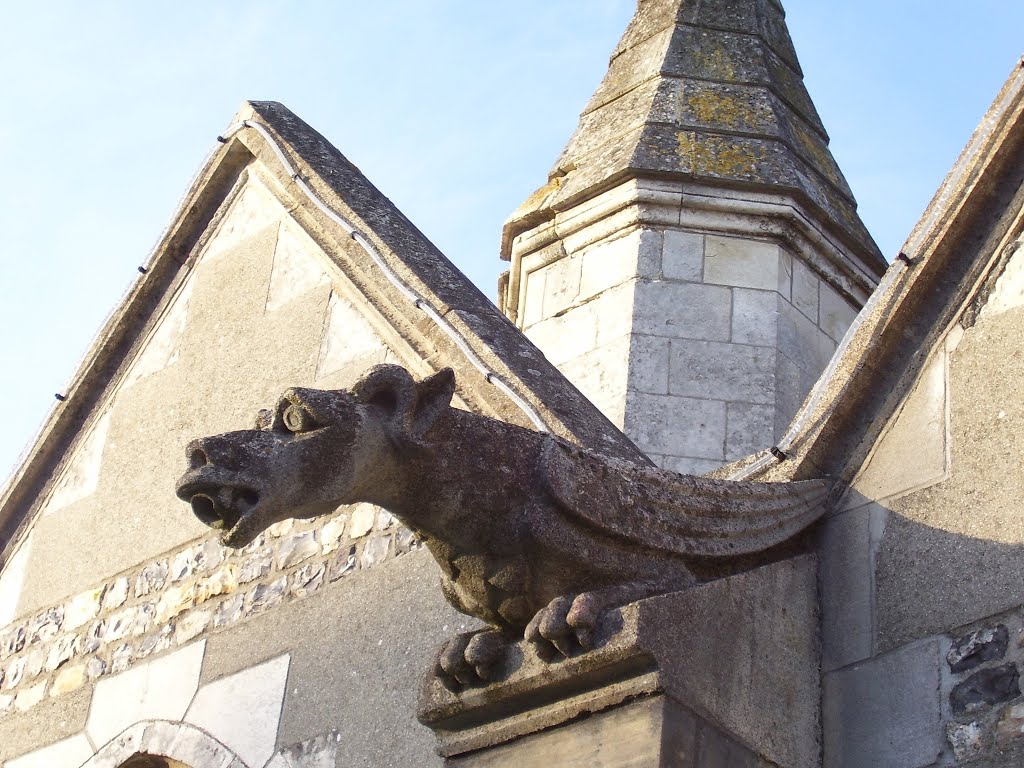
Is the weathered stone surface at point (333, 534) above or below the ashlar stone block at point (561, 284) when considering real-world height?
below

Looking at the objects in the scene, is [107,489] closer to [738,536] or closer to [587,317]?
[587,317]

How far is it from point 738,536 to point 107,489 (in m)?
2.63

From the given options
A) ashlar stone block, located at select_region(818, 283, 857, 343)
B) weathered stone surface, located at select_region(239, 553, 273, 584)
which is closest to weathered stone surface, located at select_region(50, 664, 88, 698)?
weathered stone surface, located at select_region(239, 553, 273, 584)

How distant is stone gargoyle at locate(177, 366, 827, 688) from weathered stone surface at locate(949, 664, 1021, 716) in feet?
1.81

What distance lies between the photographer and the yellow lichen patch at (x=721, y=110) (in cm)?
676

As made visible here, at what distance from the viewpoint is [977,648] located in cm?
327

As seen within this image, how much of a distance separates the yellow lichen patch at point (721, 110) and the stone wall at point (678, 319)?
54 centimetres

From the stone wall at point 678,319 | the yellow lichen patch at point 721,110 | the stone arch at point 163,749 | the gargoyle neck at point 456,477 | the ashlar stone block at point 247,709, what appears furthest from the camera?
the yellow lichen patch at point 721,110

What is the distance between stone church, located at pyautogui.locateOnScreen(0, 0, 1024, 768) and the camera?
10.6ft

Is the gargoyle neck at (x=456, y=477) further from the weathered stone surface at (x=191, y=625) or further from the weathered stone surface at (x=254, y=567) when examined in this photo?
→ the weathered stone surface at (x=191, y=625)

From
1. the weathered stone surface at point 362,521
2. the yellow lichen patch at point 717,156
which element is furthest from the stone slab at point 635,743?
the yellow lichen patch at point 717,156

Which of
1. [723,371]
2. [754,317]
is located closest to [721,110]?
[754,317]

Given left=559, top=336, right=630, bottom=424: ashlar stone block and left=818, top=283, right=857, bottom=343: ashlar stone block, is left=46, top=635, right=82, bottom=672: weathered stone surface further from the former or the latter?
left=818, top=283, right=857, bottom=343: ashlar stone block

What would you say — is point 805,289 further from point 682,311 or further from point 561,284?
point 561,284
